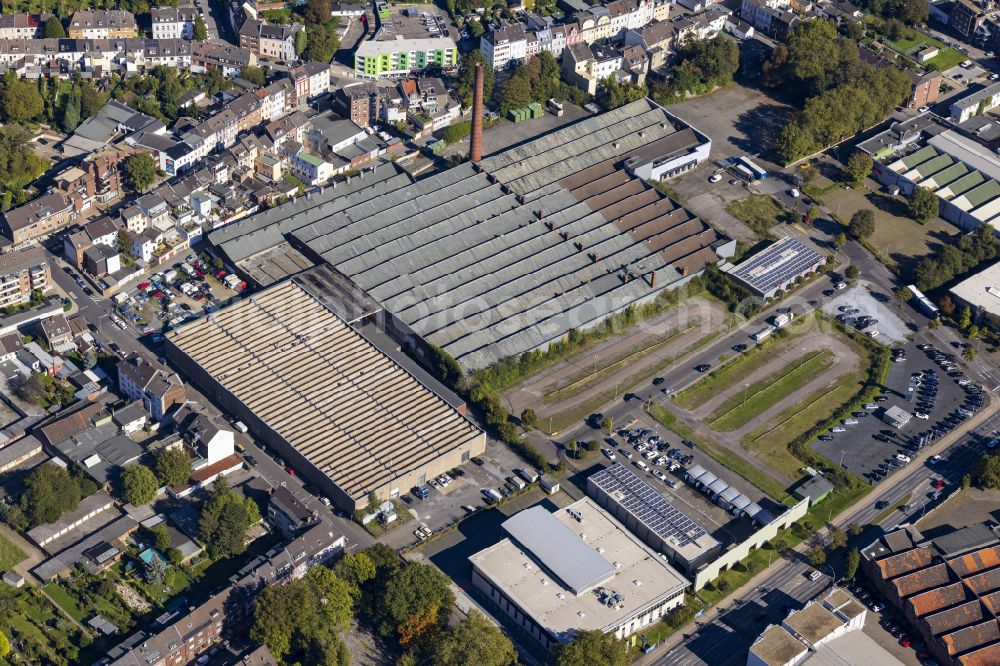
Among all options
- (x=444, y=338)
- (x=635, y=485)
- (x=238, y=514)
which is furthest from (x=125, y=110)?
(x=635, y=485)

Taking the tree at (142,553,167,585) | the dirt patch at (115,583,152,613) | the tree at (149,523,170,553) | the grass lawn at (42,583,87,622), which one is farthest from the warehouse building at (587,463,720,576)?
the grass lawn at (42,583,87,622)

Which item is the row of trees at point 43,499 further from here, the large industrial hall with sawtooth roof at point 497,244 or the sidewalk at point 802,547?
the sidewalk at point 802,547

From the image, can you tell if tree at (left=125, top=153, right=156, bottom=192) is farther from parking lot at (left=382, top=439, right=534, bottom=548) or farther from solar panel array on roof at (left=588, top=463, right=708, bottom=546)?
solar panel array on roof at (left=588, top=463, right=708, bottom=546)

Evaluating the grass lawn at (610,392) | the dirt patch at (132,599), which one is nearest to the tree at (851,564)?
the grass lawn at (610,392)

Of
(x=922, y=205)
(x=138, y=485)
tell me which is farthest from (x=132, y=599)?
(x=922, y=205)

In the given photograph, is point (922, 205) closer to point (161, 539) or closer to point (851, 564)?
point (851, 564)

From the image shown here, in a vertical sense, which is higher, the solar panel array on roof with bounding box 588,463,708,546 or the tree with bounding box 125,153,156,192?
the tree with bounding box 125,153,156,192
